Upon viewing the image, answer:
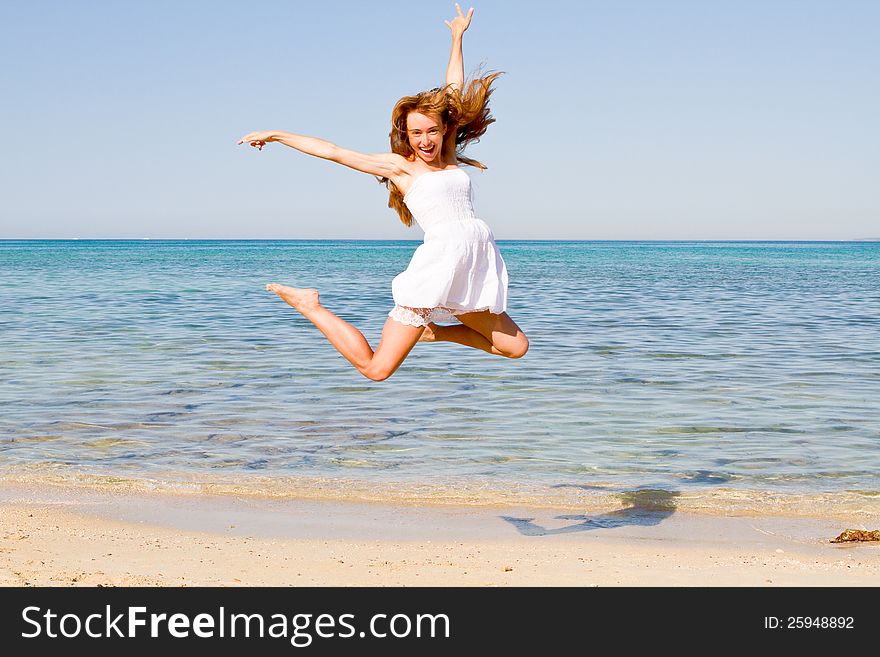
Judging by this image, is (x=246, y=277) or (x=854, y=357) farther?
(x=246, y=277)

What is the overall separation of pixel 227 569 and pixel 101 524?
147 cm

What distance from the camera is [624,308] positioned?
23.7m

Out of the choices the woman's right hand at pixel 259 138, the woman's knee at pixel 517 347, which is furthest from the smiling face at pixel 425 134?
the woman's knee at pixel 517 347

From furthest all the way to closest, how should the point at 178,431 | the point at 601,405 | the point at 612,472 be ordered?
the point at 601,405
the point at 178,431
the point at 612,472

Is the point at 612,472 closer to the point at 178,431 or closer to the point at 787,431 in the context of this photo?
the point at 787,431

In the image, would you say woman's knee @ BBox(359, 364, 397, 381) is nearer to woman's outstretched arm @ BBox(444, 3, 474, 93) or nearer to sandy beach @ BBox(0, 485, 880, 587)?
sandy beach @ BBox(0, 485, 880, 587)

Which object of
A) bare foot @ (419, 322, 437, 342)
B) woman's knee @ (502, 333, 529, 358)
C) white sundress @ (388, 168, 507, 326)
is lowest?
woman's knee @ (502, 333, 529, 358)

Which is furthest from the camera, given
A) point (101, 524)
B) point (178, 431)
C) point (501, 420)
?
point (501, 420)

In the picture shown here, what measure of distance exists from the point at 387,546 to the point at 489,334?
1487 millimetres

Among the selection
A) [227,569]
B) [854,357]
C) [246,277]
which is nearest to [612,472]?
[227,569]

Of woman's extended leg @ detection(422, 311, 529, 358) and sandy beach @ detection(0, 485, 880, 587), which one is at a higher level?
woman's extended leg @ detection(422, 311, 529, 358)

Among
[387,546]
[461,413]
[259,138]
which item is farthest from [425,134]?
[461,413]

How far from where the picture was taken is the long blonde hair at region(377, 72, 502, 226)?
5465mm

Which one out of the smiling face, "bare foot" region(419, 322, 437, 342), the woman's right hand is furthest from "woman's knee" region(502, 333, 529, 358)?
the woman's right hand
